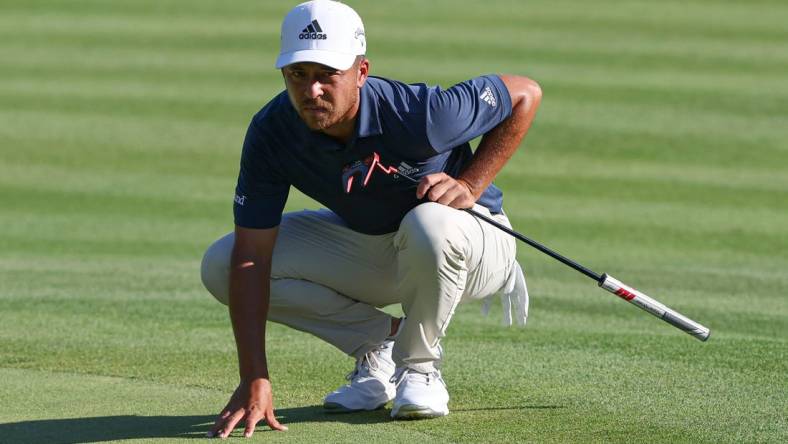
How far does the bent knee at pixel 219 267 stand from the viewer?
491cm

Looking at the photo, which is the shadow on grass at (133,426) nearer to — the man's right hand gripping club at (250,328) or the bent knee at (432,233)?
the man's right hand gripping club at (250,328)

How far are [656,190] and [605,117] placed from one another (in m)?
2.26

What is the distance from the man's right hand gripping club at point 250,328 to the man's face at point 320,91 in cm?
52

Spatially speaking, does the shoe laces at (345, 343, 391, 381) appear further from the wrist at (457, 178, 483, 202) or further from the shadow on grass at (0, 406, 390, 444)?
the wrist at (457, 178, 483, 202)

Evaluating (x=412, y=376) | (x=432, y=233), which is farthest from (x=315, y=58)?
(x=412, y=376)

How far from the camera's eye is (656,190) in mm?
11844

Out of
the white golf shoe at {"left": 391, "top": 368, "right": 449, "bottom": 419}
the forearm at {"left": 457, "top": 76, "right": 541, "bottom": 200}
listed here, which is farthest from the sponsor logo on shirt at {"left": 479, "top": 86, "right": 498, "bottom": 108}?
the white golf shoe at {"left": 391, "top": 368, "right": 449, "bottom": 419}

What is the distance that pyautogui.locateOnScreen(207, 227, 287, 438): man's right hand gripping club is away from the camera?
4.44 m

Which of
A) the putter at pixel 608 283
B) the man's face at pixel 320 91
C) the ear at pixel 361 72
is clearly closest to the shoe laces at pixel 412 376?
A: the putter at pixel 608 283

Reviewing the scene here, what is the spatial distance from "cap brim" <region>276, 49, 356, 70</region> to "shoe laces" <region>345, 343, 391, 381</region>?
1.24m

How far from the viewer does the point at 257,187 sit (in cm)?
471

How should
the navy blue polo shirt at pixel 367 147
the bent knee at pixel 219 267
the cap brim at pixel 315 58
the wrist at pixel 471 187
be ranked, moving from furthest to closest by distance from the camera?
the bent knee at pixel 219 267 < the wrist at pixel 471 187 < the navy blue polo shirt at pixel 367 147 < the cap brim at pixel 315 58

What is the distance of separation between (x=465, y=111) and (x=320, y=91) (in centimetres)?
57

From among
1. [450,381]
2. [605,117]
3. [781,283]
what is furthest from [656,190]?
[450,381]
